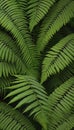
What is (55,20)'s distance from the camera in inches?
132

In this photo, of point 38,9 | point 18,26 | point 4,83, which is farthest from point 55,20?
point 4,83

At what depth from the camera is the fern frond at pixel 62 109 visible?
9.24 feet

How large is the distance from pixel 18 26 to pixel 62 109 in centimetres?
126

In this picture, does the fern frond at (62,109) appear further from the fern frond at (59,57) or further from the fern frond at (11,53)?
the fern frond at (11,53)

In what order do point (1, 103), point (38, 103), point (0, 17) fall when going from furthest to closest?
point (0, 17) < point (1, 103) < point (38, 103)

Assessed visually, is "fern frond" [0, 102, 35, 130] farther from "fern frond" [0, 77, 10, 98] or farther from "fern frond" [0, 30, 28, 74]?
"fern frond" [0, 30, 28, 74]

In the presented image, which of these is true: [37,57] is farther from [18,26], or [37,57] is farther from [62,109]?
[62,109]

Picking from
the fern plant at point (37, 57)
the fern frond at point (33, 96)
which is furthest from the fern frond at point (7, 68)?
the fern frond at point (33, 96)

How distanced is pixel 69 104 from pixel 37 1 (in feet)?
4.85

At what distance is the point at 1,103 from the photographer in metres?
3.24

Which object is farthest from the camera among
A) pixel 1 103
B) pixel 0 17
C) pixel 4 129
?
pixel 0 17

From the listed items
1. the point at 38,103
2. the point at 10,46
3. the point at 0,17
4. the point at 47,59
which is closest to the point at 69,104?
the point at 38,103

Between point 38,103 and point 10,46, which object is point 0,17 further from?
point 38,103

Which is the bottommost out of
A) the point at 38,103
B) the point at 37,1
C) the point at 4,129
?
the point at 4,129
